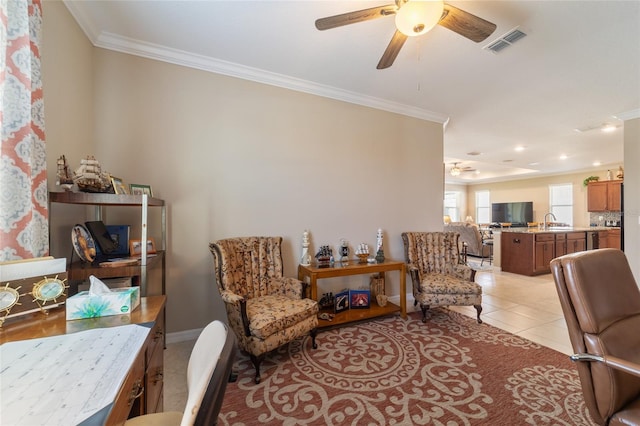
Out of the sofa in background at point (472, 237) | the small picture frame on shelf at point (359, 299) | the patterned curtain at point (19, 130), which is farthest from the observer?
the sofa in background at point (472, 237)

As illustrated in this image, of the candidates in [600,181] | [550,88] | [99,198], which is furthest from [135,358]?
[600,181]

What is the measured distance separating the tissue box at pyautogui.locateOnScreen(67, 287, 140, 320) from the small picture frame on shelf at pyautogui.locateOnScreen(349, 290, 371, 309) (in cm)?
235

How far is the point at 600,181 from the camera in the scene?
702 cm

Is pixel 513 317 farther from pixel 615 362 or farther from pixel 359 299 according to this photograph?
pixel 615 362

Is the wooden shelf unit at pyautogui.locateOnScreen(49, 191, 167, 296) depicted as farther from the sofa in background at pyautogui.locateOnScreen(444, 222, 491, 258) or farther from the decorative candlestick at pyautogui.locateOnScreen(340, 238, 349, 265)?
the sofa in background at pyautogui.locateOnScreen(444, 222, 491, 258)

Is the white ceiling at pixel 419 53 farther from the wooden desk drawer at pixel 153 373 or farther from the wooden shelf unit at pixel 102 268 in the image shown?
the wooden desk drawer at pixel 153 373

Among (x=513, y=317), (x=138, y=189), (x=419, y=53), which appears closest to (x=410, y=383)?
(x=513, y=317)

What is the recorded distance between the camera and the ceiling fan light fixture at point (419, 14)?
1.45 metres

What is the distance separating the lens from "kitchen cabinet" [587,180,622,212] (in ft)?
21.6

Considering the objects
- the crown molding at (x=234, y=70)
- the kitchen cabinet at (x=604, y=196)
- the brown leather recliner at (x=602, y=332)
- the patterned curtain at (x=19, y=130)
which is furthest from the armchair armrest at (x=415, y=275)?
the kitchen cabinet at (x=604, y=196)

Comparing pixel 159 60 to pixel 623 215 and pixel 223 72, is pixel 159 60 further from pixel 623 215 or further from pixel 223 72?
pixel 623 215

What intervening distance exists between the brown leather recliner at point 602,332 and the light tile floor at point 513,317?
1.68 m

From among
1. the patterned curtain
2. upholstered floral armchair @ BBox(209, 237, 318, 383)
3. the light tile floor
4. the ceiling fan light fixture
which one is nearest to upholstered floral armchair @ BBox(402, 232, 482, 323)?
the light tile floor

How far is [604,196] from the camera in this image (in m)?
6.78
